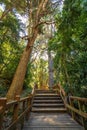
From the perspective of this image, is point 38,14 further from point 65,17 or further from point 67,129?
point 67,129

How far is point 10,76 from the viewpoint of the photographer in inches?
586

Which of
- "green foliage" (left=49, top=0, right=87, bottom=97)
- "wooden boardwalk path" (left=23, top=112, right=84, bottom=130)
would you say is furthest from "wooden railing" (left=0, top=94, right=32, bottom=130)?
"green foliage" (left=49, top=0, right=87, bottom=97)

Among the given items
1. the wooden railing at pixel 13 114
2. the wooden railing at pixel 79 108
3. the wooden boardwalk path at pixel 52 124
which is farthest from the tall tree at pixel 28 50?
the wooden boardwalk path at pixel 52 124

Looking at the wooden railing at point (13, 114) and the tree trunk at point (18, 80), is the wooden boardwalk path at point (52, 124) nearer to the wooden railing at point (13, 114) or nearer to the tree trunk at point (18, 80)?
the wooden railing at point (13, 114)

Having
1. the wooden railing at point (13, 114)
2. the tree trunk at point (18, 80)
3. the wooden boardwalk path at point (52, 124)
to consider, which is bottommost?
the wooden boardwalk path at point (52, 124)

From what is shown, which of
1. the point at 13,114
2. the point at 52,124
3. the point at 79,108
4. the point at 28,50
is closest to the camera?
the point at 13,114

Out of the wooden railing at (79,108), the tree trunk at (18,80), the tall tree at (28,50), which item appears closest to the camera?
the wooden railing at (79,108)

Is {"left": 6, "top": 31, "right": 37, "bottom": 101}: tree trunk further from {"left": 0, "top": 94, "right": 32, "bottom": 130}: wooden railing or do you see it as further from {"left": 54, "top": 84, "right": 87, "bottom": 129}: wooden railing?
{"left": 54, "top": 84, "right": 87, "bottom": 129}: wooden railing

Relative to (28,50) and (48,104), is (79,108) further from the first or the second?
(28,50)

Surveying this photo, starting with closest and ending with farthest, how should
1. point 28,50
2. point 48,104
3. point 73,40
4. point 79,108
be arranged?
1. point 79,108
2. point 73,40
3. point 48,104
4. point 28,50

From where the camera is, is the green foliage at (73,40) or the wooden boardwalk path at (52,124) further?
the green foliage at (73,40)

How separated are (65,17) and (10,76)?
8867 mm

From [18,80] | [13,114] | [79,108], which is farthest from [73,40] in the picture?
[13,114]

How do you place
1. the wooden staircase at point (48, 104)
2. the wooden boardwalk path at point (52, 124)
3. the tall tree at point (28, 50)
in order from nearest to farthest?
the wooden boardwalk path at point (52, 124), the wooden staircase at point (48, 104), the tall tree at point (28, 50)
